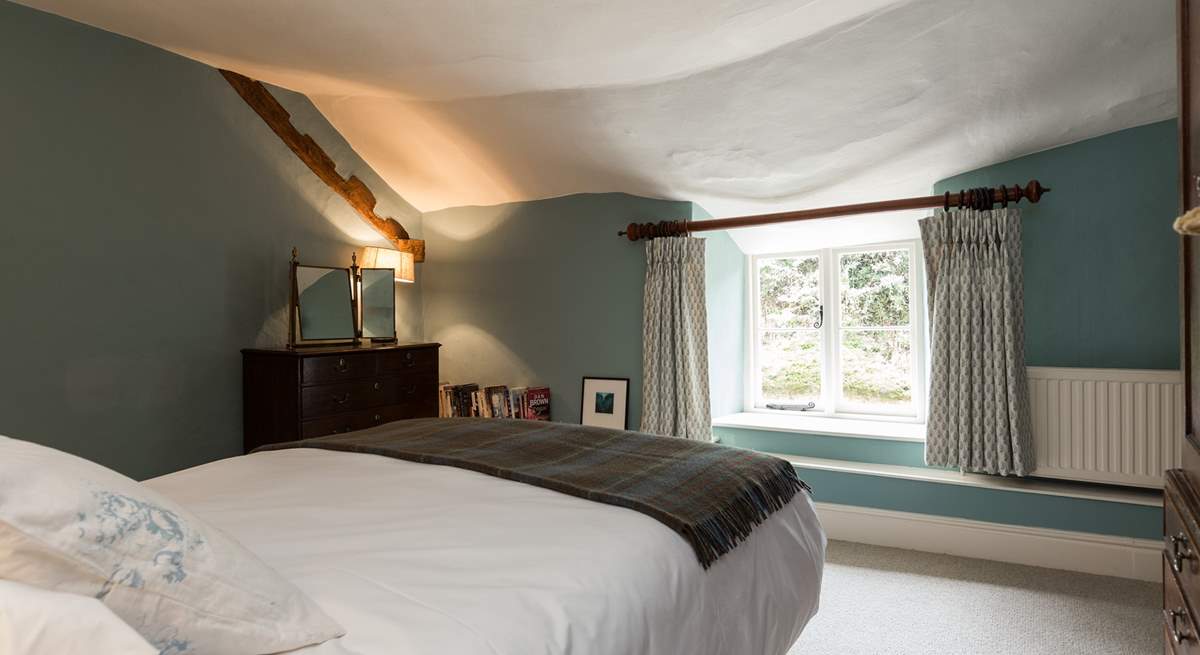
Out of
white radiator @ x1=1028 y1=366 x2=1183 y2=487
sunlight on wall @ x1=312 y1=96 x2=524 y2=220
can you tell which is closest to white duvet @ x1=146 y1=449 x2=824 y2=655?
white radiator @ x1=1028 y1=366 x2=1183 y2=487

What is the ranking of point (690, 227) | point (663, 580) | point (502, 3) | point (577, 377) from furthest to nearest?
point (577, 377) → point (690, 227) → point (502, 3) → point (663, 580)

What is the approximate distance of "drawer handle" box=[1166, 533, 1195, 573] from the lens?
3.53ft

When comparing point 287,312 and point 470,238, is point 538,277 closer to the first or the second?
point 470,238

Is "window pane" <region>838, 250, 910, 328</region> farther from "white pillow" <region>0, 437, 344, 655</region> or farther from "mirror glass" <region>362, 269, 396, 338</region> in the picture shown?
"white pillow" <region>0, 437, 344, 655</region>

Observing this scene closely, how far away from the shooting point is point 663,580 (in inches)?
49.7

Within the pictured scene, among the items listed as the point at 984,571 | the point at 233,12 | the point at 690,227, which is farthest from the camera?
the point at 690,227

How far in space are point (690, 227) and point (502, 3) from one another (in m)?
1.78

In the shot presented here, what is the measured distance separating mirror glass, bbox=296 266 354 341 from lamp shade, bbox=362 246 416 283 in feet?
0.57

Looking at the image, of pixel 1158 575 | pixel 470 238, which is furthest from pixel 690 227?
pixel 1158 575

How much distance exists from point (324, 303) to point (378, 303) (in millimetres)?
378

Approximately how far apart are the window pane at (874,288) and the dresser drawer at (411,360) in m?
2.61

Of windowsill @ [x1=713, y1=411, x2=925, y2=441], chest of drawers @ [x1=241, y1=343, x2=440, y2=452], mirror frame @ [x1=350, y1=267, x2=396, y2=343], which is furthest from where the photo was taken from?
mirror frame @ [x1=350, y1=267, x2=396, y2=343]

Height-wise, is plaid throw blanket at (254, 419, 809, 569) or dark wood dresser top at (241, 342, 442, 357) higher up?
dark wood dresser top at (241, 342, 442, 357)

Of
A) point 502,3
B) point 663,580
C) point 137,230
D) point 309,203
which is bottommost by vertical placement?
point 663,580
